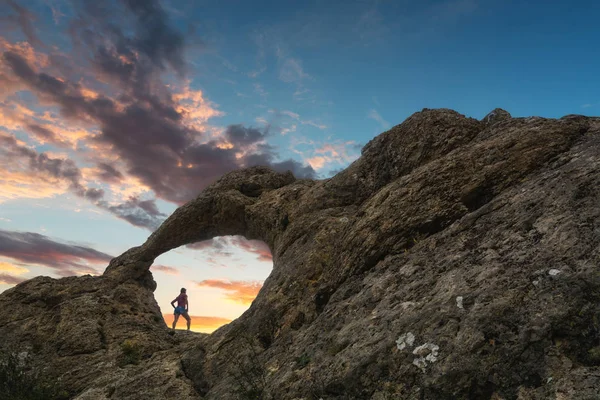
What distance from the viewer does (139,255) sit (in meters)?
32.2

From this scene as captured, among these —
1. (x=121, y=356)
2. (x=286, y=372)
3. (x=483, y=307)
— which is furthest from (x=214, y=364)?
(x=483, y=307)

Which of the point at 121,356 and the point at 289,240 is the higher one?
the point at 289,240

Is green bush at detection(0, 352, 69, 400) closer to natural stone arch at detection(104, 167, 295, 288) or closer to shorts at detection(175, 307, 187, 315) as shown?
natural stone arch at detection(104, 167, 295, 288)

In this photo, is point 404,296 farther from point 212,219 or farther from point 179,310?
point 179,310

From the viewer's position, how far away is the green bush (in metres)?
18.4

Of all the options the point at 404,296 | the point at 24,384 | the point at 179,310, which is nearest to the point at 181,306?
the point at 179,310

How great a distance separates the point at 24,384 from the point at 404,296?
20.6 metres

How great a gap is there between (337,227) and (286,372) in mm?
8981

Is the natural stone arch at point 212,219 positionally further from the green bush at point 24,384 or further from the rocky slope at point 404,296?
the green bush at point 24,384

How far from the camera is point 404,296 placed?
1163 centimetres

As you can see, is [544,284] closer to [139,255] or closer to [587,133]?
[587,133]

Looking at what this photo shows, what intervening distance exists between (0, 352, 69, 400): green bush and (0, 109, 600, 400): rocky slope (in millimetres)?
815

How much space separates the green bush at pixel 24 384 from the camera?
1844 cm

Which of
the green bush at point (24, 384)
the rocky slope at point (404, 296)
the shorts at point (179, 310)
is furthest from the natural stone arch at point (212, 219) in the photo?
the green bush at point (24, 384)
